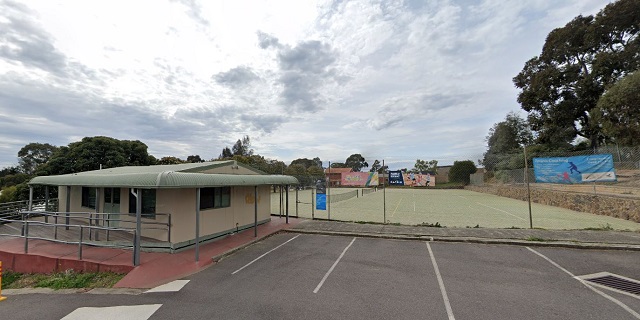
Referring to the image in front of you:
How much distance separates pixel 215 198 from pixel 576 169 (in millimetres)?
19900

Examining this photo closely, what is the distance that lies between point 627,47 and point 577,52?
6.11 m

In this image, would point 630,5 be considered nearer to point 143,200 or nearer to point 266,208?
point 266,208

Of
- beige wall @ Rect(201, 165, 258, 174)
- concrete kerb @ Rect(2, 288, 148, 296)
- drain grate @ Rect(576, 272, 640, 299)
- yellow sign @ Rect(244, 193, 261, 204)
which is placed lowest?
concrete kerb @ Rect(2, 288, 148, 296)

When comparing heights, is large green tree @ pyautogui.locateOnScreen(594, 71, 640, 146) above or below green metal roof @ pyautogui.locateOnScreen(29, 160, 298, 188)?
above

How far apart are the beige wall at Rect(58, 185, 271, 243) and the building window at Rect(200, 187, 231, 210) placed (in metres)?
0.16

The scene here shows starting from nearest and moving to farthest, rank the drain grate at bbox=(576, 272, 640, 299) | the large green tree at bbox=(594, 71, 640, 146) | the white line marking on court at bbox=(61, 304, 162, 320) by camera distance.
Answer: the white line marking on court at bbox=(61, 304, 162, 320), the drain grate at bbox=(576, 272, 640, 299), the large green tree at bbox=(594, 71, 640, 146)

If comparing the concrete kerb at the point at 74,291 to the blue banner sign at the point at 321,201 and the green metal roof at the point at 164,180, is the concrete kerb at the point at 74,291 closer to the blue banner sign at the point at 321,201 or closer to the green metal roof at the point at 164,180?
the green metal roof at the point at 164,180

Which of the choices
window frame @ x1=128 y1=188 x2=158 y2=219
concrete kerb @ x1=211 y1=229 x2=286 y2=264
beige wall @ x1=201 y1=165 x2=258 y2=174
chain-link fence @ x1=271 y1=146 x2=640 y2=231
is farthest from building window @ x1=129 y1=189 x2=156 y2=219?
chain-link fence @ x1=271 y1=146 x2=640 y2=231

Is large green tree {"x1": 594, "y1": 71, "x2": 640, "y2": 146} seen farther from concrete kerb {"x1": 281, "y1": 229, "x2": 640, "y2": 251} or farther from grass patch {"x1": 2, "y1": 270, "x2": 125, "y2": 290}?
grass patch {"x1": 2, "y1": 270, "x2": 125, "y2": 290}

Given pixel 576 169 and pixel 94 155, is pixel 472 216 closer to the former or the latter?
pixel 576 169

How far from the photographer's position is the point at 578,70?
32.3 m

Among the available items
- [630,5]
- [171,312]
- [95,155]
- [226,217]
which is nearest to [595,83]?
[630,5]

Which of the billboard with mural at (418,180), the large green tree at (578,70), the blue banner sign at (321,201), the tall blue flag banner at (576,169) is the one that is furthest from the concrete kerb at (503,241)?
the billboard with mural at (418,180)

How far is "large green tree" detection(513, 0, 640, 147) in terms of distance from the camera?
1077 inches
